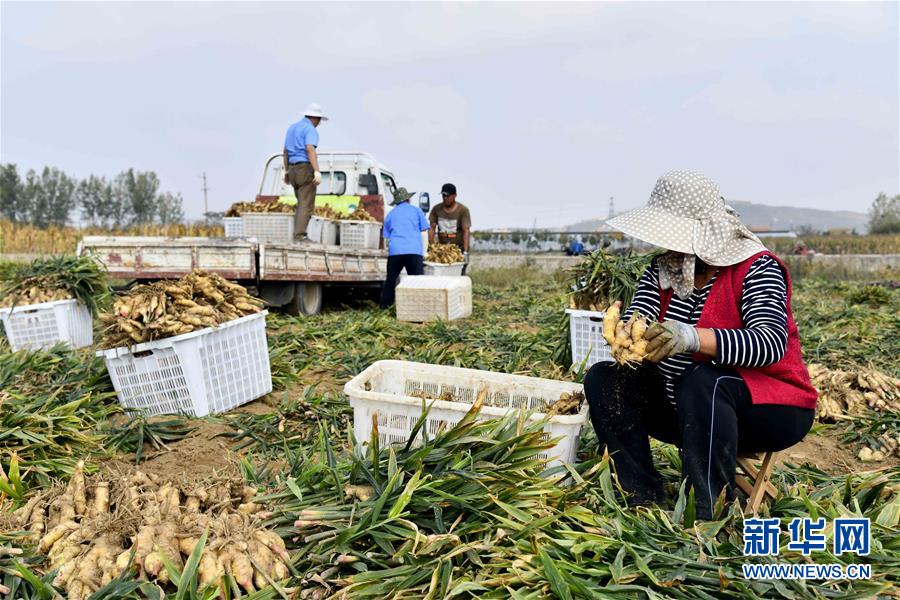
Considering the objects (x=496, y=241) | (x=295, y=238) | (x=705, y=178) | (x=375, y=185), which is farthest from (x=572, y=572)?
(x=496, y=241)

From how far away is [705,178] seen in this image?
2.67m

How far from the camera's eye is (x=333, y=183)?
11.7 m

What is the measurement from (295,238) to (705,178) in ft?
24.0

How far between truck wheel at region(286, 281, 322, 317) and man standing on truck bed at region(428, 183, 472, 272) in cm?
283

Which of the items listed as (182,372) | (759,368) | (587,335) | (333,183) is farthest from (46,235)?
(759,368)

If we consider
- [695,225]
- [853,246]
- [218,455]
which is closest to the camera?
[695,225]

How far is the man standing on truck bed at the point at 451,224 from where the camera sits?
11477 millimetres

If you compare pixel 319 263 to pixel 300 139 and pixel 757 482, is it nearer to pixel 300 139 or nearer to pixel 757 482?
pixel 300 139

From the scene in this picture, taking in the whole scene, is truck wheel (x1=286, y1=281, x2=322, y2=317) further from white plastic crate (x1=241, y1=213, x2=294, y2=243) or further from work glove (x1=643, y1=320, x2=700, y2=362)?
work glove (x1=643, y1=320, x2=700, y2=362)

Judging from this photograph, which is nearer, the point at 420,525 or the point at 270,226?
the point at 420,525

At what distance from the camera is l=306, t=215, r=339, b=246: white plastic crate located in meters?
9.98

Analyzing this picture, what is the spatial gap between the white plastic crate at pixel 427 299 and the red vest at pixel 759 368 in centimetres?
539

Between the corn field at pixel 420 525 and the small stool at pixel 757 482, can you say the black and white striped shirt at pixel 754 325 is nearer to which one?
the small stool at pixel 757 482

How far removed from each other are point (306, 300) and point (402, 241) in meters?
1.49
